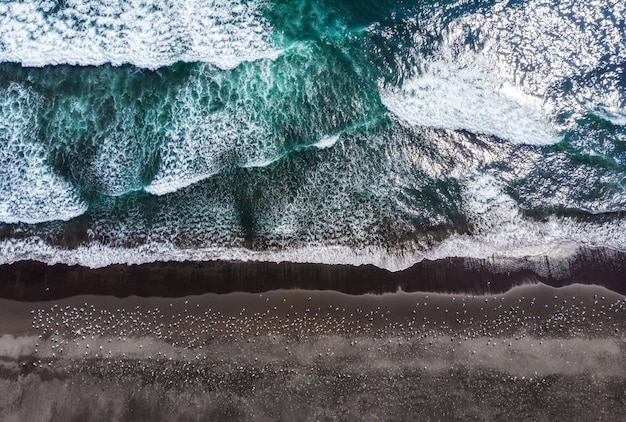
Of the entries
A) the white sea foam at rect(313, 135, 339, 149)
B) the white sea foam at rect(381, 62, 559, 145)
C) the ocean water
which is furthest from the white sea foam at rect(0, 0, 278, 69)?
the white sea foam at rect(381, 62, 559, 145)

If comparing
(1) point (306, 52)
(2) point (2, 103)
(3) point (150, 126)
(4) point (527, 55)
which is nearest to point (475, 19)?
(4) point (527, 55)

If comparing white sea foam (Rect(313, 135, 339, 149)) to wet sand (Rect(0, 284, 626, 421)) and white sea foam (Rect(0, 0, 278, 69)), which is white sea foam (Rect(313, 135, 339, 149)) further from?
wet sand (Rect(0, 284, 626, 421))

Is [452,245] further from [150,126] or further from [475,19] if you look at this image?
[150,126]

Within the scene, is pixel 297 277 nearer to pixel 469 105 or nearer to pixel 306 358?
pixel 306 358

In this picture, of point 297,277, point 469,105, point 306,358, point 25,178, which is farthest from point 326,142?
point 25,178

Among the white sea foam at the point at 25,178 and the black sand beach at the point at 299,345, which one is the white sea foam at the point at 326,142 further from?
the white sea foam at the point at 25,178

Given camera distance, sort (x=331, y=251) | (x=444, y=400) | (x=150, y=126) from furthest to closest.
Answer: (x=150, y=126)
(x=331, y=251)
(x=444, y=400)
